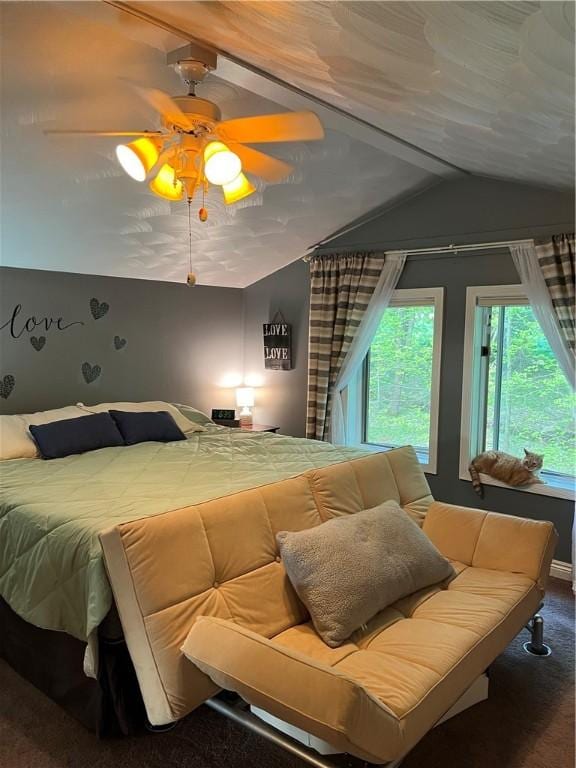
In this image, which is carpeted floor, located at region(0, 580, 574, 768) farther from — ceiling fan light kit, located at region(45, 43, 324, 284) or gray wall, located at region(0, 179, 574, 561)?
ceiling fan light kit, located at region(45, 43, 324, 284)

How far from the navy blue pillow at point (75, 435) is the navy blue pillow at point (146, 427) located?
0.06 meters

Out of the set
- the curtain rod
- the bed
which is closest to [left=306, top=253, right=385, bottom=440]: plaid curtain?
the curtain rod

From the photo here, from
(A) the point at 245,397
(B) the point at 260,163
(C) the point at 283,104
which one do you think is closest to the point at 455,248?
(C) the point at 283,104

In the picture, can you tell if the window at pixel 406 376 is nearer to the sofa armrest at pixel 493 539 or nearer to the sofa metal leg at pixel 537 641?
the sofa armrest at pixel 493 539

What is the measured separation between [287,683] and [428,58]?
1.81m

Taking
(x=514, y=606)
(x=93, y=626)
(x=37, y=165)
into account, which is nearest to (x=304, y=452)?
(x=514, y=606)

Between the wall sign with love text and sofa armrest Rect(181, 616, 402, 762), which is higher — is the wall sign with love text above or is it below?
above

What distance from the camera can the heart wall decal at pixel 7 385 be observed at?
390 cm

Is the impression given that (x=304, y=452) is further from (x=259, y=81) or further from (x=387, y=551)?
(x=259, y=81)

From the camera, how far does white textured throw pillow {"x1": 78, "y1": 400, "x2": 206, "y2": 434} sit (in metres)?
4.21

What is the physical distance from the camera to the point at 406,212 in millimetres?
4316

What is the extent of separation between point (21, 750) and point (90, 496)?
0.96m

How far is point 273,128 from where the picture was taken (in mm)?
2225

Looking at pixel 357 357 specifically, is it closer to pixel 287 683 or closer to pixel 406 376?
pixel 406 376
